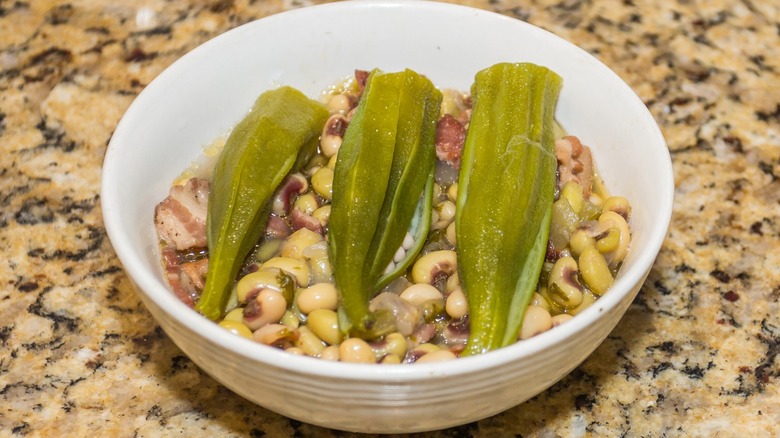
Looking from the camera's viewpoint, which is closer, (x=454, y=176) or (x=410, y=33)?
(x=454, y=176)

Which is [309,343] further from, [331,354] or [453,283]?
[453,283]

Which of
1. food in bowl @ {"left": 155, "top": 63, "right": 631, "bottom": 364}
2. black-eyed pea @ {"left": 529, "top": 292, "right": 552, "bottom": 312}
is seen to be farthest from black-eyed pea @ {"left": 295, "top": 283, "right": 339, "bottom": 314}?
black-eyed pea @ {"left": 529, "top": 292, "right": 552, "bottom": 312}

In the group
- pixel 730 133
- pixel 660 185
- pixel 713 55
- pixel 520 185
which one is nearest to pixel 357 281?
pixel 520 185

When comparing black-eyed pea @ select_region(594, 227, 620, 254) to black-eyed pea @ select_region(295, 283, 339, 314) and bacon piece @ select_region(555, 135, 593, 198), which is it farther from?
black-eyed pea @ select_region(295, 283, 339, 314)

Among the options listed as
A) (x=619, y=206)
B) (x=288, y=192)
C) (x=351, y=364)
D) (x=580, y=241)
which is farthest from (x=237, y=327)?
(x=619, y=206)

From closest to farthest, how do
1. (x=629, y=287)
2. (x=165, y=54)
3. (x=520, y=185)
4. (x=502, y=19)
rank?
(x=629, y=287)
(x=520, y=185)
(x=502, y=19)
(x=165, y=54)

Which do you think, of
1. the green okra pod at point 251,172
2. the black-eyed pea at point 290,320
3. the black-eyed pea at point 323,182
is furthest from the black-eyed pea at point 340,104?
the black-eyed pea at point 290,320

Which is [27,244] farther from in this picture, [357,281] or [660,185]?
[660,185]
